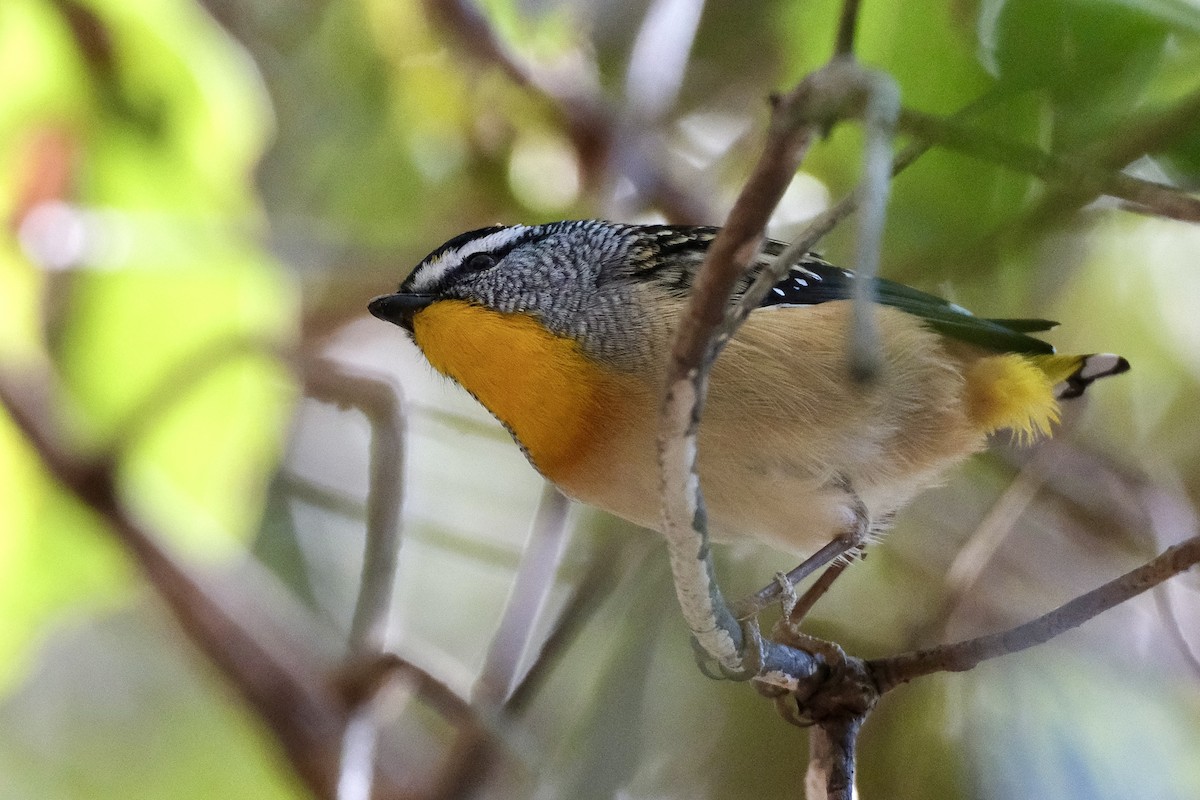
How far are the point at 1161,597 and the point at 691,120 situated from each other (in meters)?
1.12

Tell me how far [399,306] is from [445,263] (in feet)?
0.30

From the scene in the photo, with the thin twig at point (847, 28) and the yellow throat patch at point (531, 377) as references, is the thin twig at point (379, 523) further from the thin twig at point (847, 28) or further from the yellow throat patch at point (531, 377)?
the thin twig at point (847, 28)

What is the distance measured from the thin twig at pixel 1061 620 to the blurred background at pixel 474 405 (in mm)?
498

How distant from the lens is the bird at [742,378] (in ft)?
3.63

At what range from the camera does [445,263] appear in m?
1.33

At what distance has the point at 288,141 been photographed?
2.00 meters

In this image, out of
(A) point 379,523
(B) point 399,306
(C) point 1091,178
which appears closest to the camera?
(C) point 1091,178

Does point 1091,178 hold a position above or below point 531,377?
above

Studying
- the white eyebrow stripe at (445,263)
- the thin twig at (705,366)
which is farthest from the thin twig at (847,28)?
the white eyebrow stripe at (445,263)

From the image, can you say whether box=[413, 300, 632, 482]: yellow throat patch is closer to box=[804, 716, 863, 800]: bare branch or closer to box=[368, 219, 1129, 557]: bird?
box=[368, 219, 1129, 557]: bird

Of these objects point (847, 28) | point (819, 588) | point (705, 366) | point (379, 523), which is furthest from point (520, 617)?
point (847, 28)

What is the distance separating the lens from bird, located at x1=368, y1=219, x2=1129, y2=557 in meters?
1.11

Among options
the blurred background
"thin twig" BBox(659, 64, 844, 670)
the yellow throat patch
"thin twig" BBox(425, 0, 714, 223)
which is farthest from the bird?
"thin twig" BBox(425, 0, 714, 223)

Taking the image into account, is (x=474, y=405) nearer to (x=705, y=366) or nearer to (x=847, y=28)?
(x=705, y=366)
